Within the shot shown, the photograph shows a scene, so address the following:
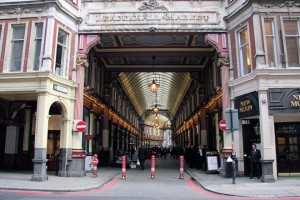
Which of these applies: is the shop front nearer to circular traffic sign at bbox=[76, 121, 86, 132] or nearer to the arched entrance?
the arched entrance

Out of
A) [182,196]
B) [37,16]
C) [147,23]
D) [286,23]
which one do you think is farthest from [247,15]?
[37,16]

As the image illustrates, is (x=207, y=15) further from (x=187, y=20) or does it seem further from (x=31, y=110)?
(x=31, y=110)

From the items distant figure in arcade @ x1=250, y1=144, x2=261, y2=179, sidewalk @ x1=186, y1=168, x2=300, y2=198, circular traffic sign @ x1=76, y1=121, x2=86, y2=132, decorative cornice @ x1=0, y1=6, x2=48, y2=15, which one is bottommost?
sidewalk @ x1=186, y1=168, x2=300, y2=198

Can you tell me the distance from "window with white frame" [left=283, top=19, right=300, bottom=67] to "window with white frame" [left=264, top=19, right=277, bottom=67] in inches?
22.2

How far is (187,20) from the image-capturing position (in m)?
16.2

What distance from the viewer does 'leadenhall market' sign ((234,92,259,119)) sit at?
13.6 metres

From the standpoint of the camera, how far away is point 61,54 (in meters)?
15.7

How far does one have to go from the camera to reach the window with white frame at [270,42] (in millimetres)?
13695

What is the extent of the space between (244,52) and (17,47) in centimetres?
1170

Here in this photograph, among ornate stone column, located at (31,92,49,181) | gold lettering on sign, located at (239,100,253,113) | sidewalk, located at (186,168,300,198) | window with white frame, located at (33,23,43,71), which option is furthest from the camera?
window with white frame, located at (33,23,43,71)

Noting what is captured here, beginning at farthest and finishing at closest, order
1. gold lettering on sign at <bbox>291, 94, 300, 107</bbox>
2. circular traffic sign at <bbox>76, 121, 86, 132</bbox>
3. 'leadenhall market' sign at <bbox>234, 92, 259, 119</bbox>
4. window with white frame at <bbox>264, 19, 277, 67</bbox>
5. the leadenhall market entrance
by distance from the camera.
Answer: circular traffic sign at <bbox>76, 121, 86, 132</bbox> < the leadenhall market entrance < window with white frame at <bbox>264, 19, 277, 67</bbox> < 'leadenhall market' sign at <bbox>234, 92, 259, 119</bbox> < gold lettering on sign at <bbox>291, 94, 300, 107</bbox>

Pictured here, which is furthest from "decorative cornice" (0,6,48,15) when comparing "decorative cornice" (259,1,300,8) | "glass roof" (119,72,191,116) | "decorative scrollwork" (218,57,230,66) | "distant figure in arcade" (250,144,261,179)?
"glass roof" (119,72,191,116)

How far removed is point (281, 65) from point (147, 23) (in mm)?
7208

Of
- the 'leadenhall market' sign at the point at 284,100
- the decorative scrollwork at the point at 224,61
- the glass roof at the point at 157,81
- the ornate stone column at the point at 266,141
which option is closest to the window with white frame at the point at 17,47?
the decorative scrollwork at the point at 224,61
